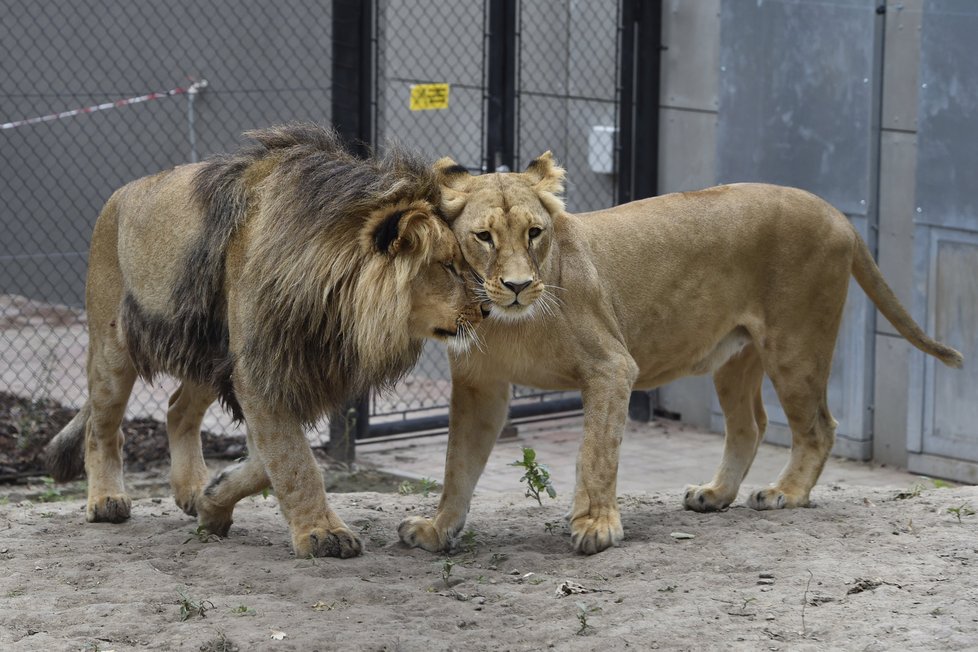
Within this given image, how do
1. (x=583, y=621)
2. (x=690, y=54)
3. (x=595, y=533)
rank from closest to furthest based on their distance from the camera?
(x=583, y=621)
(x=595, y=533)
(x=690, y=54)

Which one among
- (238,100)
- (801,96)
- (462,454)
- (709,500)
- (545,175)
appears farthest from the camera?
(238,100)

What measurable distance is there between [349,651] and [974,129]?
4977 mm

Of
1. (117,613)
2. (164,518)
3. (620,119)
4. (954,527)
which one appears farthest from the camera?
(620,119)

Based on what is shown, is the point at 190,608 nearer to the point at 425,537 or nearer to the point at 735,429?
the point at 425,537

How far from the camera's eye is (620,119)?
9.51 metres

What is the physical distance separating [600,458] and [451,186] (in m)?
1.10

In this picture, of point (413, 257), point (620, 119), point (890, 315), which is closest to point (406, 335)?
point (413, 257)

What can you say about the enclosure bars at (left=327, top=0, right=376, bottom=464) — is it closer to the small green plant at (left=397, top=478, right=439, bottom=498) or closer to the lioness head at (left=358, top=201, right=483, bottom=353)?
the small green plant at (left=397, top=478, right=439, bottom=498)

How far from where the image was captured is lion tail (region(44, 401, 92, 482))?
6.03 m

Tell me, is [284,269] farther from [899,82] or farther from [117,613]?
[899,82]

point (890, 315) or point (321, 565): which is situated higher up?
point (890, 315)

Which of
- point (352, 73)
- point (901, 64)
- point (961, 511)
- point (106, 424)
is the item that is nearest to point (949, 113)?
point (901, 64)

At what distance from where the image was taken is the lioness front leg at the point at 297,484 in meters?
4.73

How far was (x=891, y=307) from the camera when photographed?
5.78 metres
